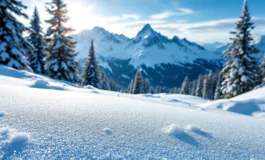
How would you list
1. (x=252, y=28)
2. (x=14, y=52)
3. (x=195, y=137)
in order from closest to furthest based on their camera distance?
(x=195, y=137), (x=14, y=52), (x=252, y=28)

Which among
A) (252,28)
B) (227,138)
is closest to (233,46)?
(252,28)

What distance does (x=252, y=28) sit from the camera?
15156mm

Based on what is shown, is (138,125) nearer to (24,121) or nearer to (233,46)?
(24,121)

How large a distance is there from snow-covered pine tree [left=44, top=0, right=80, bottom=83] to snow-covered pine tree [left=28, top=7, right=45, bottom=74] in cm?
552

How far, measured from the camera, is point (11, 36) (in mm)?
11617

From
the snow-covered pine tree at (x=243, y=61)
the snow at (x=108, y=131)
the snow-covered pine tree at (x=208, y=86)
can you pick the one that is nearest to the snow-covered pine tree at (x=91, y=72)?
the snow-covered pine tree at (x=243, y=61)

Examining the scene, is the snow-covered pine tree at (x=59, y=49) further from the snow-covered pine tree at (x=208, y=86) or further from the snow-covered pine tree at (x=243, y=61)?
the snow-covered pine tree at (x=208, y=86)

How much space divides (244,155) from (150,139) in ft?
3.33

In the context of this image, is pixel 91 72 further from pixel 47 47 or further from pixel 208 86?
pixel 208 86

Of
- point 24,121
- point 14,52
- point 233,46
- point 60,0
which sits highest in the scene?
point 60,0

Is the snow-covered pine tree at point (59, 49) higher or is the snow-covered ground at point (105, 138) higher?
the snow-covered pine tree at point (59, 49)

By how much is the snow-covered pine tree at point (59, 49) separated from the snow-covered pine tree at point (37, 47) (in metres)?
5.52

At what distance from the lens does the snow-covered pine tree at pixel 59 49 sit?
52.7 ft

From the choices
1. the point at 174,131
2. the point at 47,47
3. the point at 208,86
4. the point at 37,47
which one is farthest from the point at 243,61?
the point at 208,86
